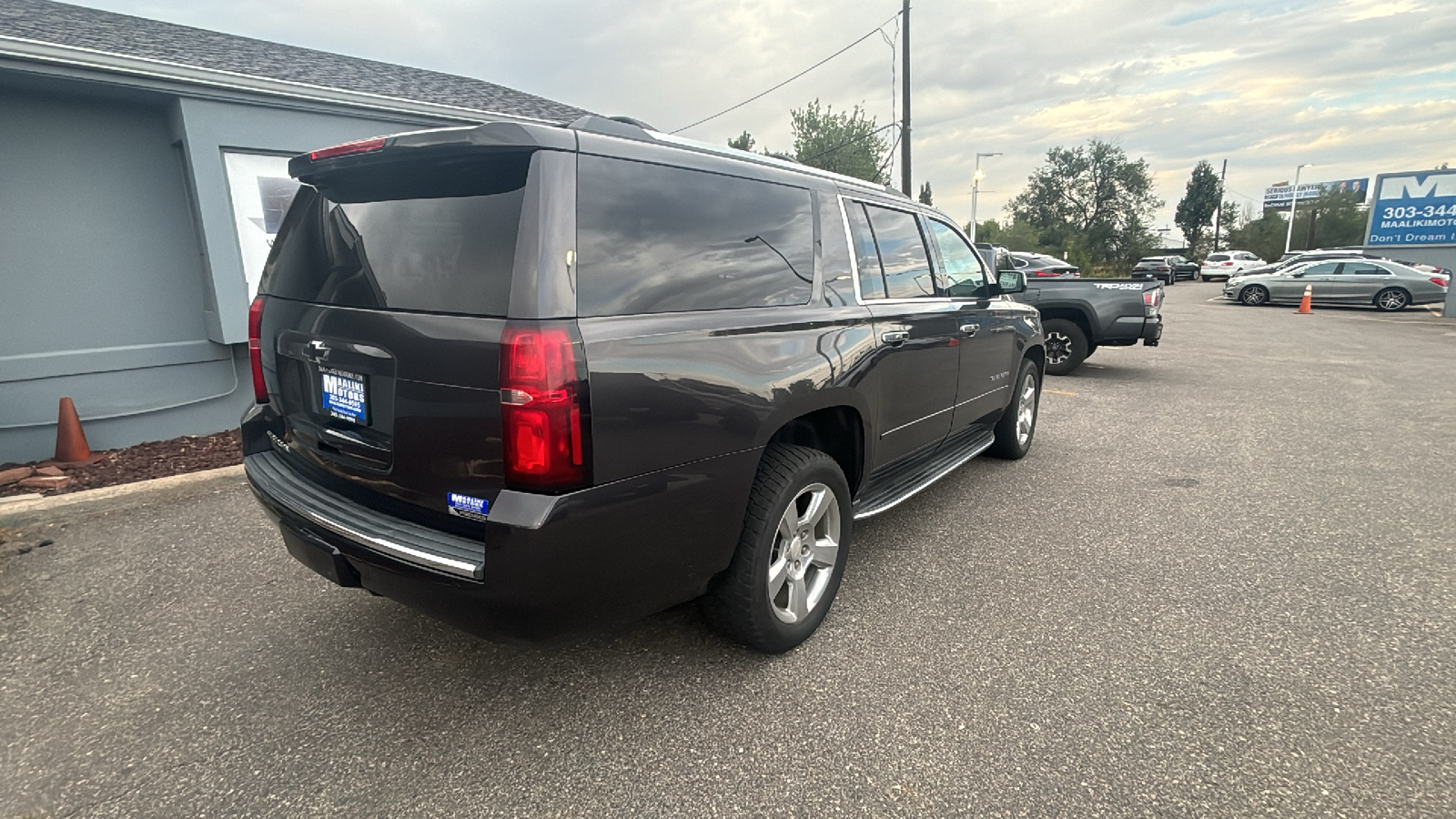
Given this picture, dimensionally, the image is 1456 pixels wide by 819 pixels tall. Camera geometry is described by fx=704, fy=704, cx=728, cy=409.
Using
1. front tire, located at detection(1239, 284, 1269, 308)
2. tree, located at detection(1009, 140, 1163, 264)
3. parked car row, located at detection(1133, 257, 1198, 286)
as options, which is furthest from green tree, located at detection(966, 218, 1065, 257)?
front tire, located at detection(1239, 284, 1269, 308)

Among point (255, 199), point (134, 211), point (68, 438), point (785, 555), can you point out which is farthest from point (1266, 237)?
point (68, 438)

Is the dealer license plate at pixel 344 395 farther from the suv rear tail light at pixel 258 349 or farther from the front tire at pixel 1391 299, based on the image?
the front tire at pixel 1391 299

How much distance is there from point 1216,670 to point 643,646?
2196mm

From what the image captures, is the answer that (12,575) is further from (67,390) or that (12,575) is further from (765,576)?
(765,576)

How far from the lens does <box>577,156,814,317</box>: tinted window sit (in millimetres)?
2057

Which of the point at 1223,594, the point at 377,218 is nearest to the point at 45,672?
the point at 377,218

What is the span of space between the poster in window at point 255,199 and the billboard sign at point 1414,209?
25.8 m

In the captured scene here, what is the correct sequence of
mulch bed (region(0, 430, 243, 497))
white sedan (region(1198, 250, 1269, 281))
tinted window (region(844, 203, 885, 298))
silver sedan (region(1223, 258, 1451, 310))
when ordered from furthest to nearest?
white sedan (region(1198, 250, 1269, 281)), silver sedan (region(1223, 258, 1451, 310)), mulch bed (region(0, 430, 243, 497)), tinted window (region(844, 203, 885, 298))

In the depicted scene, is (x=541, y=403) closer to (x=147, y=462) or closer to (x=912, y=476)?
(x=912, y=476)

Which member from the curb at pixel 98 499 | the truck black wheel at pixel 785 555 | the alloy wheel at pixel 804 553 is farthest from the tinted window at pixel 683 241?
the curb at pixel 98 499

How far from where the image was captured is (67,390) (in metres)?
5.63

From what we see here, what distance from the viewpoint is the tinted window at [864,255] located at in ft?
10.6

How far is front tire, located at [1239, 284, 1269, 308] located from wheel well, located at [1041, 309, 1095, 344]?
1730 centimetres

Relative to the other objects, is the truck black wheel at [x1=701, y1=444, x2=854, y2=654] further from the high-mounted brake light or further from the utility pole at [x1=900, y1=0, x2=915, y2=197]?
the utility pole at [x1=900, y1=0, x2=915, y2=197]
